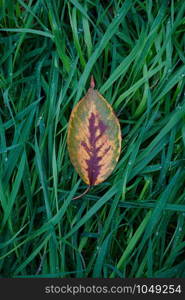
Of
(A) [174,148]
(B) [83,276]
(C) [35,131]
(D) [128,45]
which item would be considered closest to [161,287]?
(B) [83,276]

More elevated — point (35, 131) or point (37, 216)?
point (35, 131)

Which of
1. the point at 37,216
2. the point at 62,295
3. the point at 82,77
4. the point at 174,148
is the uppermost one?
the point at 82,77

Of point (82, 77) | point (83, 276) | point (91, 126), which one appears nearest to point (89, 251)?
point (83, 276)

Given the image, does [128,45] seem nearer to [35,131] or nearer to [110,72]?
[110,72]

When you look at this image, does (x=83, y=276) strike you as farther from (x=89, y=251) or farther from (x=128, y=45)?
(x=128, y=45)

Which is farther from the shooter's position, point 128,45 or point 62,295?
point 128,45

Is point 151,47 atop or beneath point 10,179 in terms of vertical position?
atop
